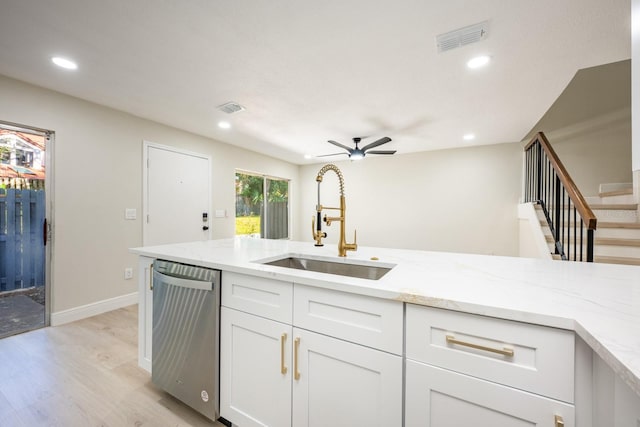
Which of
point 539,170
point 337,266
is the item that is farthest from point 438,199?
point 337,266

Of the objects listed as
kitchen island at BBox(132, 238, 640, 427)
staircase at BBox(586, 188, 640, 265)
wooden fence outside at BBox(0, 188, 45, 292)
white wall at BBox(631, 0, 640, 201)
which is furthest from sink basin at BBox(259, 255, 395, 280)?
wooden fence outside at BBox(0, 188, 45, 292)

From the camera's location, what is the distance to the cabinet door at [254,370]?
114cm

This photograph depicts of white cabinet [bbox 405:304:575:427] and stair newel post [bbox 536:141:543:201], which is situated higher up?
stair newel post [bbox 536:141:543:201]

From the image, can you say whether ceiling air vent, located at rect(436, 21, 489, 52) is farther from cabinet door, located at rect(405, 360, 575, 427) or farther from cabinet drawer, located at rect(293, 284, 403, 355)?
cabinet door, located at rect(405, 360, 575, 427)

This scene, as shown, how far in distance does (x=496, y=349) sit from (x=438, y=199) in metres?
4.69

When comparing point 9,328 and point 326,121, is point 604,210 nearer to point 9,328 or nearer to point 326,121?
point 326,121

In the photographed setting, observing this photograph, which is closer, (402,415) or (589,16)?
(402,415)

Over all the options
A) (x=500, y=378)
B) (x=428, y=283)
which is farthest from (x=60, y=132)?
Result: (x=500, y=378)

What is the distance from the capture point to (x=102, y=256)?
2986 mm

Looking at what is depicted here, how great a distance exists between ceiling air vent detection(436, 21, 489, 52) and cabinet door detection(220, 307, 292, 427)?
6.92 ft

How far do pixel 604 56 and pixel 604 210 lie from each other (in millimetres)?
1671

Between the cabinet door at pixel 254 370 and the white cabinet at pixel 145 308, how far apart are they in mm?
677

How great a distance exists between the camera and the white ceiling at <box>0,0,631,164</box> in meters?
1.58

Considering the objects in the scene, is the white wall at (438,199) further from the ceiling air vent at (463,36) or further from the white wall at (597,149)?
the ceiling air vent at (463,36)
